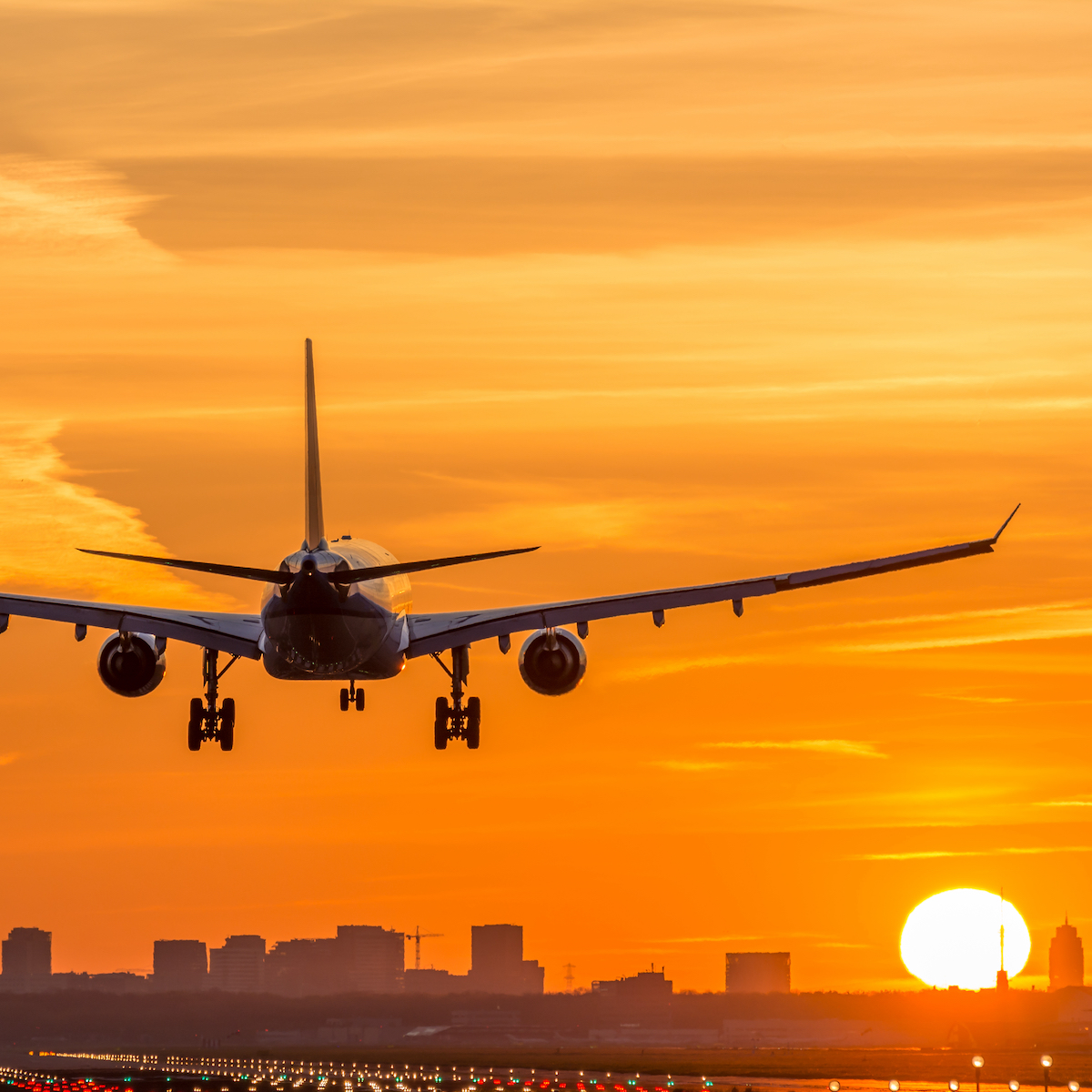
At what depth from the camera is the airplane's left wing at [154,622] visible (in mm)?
73375

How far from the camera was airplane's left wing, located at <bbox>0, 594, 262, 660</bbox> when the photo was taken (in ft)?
241

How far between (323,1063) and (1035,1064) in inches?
3048

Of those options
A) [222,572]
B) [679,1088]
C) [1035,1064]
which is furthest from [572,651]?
[1035,1064]

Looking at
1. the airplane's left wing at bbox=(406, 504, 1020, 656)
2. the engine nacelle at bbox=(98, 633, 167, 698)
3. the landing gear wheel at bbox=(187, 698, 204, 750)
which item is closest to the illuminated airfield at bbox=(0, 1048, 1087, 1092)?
the airplane's left wing at bbox=(406, 504, 1020, 656)

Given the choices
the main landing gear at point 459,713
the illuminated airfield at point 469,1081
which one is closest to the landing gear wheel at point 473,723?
the main landing gear at point 459,713

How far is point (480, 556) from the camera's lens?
60.3 metres

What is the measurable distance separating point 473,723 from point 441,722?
154cm

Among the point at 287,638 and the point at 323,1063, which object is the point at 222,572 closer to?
the point at 287,638

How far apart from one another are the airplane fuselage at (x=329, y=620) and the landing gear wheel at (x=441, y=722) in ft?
27.0

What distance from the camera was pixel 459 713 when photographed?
80.0 m

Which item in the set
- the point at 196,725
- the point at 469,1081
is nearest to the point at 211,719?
the point at 196,725

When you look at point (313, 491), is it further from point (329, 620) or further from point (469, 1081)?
point (469, 1081)

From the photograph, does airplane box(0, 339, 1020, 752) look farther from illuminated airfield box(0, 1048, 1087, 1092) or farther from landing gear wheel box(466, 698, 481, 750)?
illuminated airfield box(0, 1048, 1087, 1092)

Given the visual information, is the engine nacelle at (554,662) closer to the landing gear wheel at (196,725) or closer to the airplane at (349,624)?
the airplane at (349,624)
